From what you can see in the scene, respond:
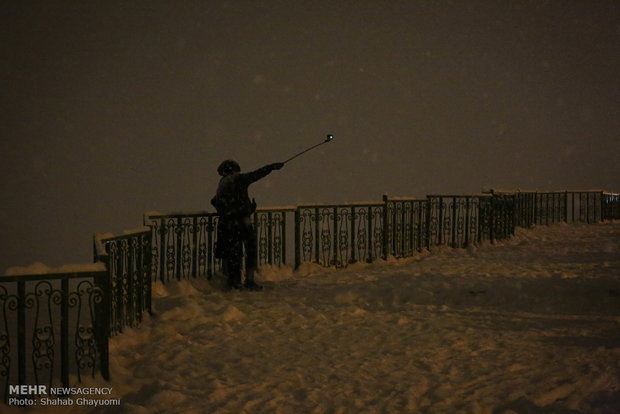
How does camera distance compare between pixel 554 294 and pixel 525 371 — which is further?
pixel 554 294

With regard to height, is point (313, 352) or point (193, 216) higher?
point (193, 216)

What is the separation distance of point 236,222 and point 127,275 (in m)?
3.15

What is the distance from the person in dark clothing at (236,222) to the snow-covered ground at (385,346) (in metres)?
0.55

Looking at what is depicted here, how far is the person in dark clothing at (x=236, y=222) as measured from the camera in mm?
8992

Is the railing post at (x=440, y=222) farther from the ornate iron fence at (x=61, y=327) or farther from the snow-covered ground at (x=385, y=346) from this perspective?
the ornate iron fence at (x=61, y=327)

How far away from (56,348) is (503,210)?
15.1 m

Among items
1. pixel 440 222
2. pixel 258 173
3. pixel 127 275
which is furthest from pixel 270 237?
pixel 440 222

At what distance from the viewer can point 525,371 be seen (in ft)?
15.1

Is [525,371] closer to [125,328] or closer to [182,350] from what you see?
[182,350]

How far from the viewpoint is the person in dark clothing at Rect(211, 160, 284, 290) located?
8.99 meters

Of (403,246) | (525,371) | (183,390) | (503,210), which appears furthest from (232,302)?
(503,210)

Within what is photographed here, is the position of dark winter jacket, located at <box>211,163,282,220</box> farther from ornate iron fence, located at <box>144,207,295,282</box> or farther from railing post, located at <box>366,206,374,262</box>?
railing post, located at <box>366,206,374,262</box>

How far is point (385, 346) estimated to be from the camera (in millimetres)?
5578

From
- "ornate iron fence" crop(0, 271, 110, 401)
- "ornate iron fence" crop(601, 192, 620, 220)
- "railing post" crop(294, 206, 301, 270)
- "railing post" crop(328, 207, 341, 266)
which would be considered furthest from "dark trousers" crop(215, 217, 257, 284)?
"ornate iron fence" crop(601, 192, 620, 220)
